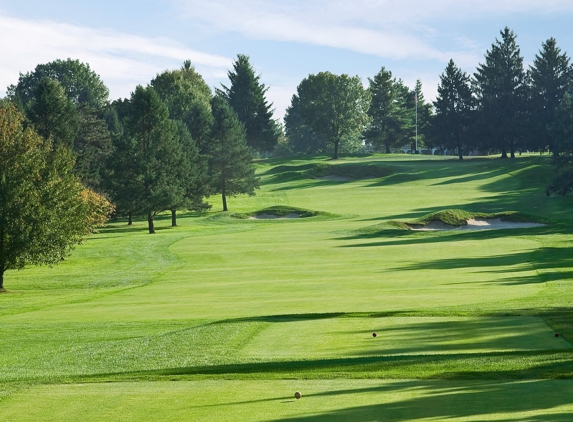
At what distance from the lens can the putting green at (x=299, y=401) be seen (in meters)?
10.5

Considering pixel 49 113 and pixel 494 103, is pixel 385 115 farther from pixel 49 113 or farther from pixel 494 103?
pixel 49 113

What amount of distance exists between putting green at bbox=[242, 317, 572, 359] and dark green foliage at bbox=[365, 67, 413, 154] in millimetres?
125376

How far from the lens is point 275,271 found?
36.4m

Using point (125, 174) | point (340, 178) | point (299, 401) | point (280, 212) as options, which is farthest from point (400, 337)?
point (340, 178)

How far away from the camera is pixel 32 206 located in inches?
1441

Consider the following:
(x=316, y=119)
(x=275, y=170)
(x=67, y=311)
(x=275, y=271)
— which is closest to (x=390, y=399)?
(x=67, y=311)

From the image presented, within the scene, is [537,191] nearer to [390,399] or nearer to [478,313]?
[478,313]

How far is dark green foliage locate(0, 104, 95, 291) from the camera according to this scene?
36125mm

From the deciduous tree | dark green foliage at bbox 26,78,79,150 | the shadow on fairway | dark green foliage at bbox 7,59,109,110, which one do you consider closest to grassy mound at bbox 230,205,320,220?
dark green foliage at bbox 26,78,79,150

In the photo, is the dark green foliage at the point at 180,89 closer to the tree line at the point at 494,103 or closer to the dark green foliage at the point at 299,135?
the tree line at the point at 494,103

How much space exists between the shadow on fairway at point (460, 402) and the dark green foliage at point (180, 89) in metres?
104


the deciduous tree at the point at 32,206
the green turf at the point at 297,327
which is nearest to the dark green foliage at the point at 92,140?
the green turf at the point at 297,327

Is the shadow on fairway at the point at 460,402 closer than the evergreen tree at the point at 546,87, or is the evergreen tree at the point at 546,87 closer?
the shadow on fairway at the point at 460,402

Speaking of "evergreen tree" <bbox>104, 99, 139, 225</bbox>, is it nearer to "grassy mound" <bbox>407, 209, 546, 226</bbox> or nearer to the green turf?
the green turf
